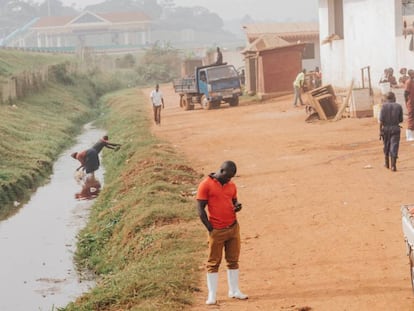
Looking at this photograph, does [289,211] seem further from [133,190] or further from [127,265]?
[133,190]

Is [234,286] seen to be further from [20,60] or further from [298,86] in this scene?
[20,60]

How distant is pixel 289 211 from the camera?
14.6m

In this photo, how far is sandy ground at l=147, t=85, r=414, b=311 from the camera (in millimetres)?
9984

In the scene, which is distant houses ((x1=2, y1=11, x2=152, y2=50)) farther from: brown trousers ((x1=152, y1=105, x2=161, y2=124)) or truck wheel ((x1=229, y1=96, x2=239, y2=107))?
brown trousers ((x1=152, y1=105, x2=161, y2=124))

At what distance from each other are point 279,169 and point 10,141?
1322 cm

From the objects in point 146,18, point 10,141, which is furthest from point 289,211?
point 146,18

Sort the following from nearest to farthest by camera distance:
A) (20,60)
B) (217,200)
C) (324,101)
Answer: (217,200) < (324,101) < (20,60)

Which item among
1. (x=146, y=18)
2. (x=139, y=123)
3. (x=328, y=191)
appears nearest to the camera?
(x=328, y=191)

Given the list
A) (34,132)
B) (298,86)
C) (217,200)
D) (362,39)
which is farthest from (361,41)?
(217,200)

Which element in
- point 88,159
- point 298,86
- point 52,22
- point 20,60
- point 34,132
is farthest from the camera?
point 52,22

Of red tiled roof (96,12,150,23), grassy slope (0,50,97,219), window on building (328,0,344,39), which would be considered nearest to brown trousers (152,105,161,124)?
grassy slope (0,50,97,219)

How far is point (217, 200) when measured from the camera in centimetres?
966

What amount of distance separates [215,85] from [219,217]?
29.8 m

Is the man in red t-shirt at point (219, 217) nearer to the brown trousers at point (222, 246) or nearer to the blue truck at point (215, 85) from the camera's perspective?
the brown trousers at point (222, 246)
